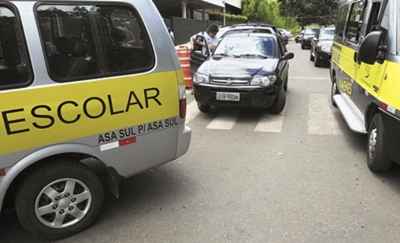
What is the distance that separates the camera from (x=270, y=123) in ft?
23.7

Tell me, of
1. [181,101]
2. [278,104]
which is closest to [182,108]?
[181,101]

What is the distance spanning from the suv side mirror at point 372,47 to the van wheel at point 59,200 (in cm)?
321

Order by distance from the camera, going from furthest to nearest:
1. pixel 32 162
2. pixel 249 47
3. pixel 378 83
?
1. pixel 249 47
2. pixel 378 83
3. pixel 32 162

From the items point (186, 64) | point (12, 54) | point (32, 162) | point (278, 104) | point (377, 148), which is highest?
point (12, 54)

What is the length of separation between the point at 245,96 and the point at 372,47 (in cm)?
299

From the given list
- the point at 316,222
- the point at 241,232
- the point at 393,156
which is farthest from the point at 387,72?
the point at 241,232

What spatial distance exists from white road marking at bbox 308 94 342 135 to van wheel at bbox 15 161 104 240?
4.19m

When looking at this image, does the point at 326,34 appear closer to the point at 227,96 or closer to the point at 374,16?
the point at 227,96

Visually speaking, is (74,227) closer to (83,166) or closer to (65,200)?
(65,200)

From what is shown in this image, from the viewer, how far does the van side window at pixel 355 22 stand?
609 cm

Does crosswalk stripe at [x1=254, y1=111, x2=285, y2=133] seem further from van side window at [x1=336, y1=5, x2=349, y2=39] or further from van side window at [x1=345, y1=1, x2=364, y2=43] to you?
van side window at [x1=336, y1=5, x2=349, y2=39]

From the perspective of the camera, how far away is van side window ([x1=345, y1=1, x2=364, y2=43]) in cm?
609

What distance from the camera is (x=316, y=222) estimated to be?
12.2 ft

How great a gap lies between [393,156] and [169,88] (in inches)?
97.8
